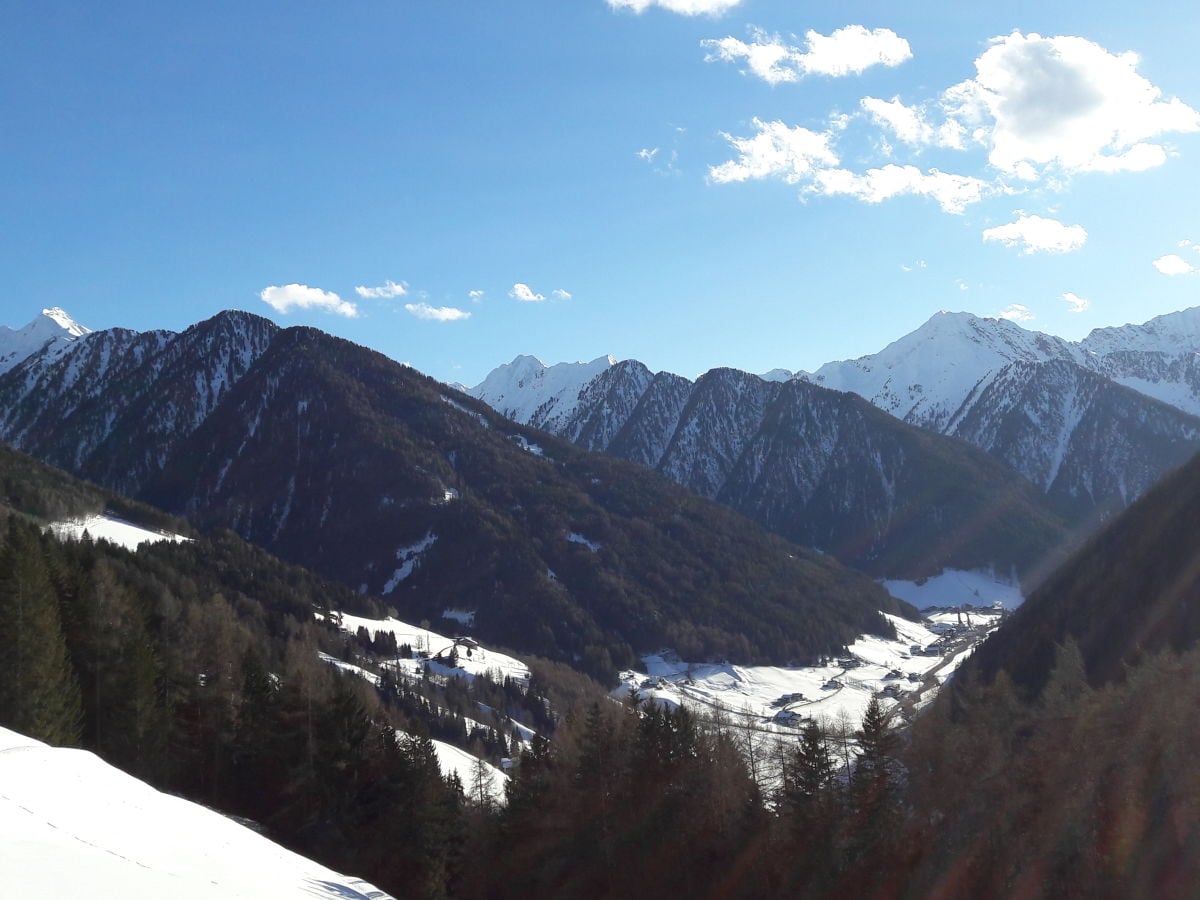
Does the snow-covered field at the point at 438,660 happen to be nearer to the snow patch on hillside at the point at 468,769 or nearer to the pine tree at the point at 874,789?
the snow patch on hillside at the point at 468,769

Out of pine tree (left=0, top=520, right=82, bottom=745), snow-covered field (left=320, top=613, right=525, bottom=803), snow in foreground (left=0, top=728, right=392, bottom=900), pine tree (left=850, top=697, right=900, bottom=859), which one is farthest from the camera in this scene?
snow-covered field (left=320, top=613, right=525, bottom=803)

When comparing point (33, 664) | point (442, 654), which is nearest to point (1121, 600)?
point (33, 664)

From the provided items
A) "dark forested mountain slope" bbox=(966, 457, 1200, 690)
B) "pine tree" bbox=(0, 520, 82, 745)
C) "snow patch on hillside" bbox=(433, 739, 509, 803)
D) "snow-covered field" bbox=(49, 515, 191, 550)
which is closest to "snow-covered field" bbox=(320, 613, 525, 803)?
"snow patch on hillside" bbox=(433, 739, 509, 803)

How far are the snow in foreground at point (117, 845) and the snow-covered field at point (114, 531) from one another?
131 meters

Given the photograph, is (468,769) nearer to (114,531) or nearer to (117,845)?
(117,845)

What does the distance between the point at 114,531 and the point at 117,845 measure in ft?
527

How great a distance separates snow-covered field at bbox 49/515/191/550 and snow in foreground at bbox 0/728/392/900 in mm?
130673

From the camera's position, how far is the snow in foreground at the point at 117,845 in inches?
843

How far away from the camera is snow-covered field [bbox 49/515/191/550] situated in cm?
15612

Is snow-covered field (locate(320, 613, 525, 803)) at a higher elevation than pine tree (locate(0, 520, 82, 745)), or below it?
below

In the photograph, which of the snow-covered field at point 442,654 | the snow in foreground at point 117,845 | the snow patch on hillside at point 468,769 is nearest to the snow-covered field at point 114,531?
the snow-covered field at point 442,654

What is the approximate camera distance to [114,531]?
169 m

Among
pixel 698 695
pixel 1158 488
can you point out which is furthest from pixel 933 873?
pixel 698 695

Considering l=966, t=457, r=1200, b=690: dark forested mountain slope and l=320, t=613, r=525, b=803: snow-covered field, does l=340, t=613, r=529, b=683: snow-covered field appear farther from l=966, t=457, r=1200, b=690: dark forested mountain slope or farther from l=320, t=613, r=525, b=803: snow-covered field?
l=966, t=457, r=1200, b=690: dark forested mountain slope
